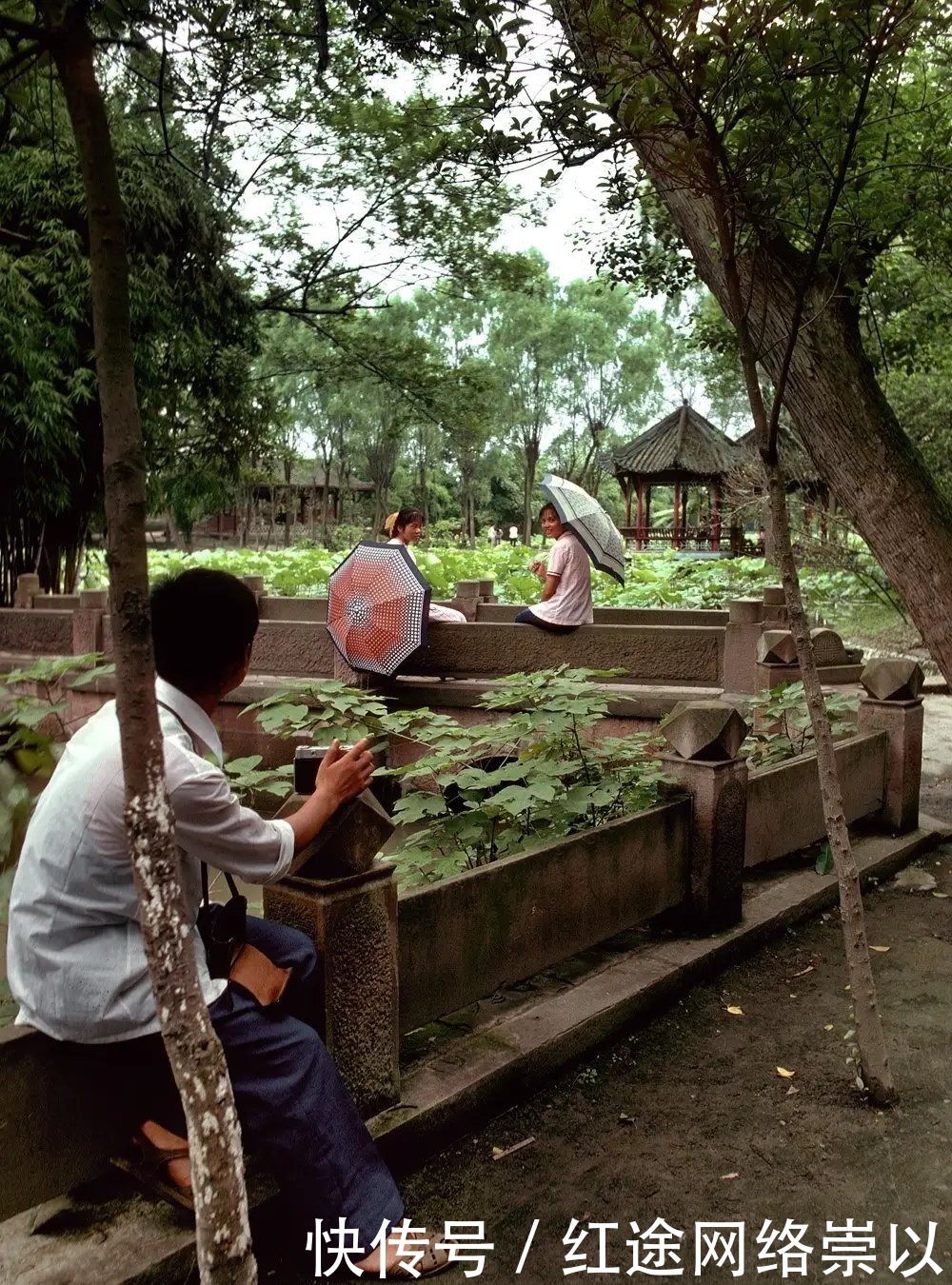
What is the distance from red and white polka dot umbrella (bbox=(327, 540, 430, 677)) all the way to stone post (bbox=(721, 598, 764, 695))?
2.14 meters

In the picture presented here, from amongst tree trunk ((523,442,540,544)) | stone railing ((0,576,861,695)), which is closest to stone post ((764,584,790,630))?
stone railing ((0,576,861,695))

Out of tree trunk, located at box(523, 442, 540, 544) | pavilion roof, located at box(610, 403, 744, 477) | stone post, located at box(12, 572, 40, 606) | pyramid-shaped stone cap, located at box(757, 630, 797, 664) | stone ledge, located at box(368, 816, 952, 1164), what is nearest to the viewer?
stone ledge, located at box(368, 816, 952, 1164)

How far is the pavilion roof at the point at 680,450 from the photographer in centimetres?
3123

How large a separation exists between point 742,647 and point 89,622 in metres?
5.90

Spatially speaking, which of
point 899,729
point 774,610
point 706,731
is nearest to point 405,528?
point 774,610

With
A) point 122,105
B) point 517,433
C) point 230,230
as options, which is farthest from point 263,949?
point 517,433

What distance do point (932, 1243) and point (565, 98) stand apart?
10.7 feet

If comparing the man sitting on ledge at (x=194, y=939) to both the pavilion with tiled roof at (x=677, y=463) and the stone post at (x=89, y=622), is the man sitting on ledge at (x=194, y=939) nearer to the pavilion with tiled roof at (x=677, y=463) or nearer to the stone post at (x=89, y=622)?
the stone post at (x=89, y=622)

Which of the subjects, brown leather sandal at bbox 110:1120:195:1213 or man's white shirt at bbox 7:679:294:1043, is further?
brown leather sandal at bbox 110:1120:195:1213

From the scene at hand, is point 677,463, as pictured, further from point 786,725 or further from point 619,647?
point 786,725

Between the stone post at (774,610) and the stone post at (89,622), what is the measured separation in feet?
18.9

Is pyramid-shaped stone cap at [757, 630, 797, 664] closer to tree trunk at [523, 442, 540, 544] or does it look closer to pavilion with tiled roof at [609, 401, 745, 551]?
pavilion with tiled roof at [609, 401, 745, 551]

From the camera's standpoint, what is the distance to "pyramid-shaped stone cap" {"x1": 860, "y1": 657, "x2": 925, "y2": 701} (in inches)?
221

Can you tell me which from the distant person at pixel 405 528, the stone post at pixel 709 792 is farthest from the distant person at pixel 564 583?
the stone post at pixel 709 792
